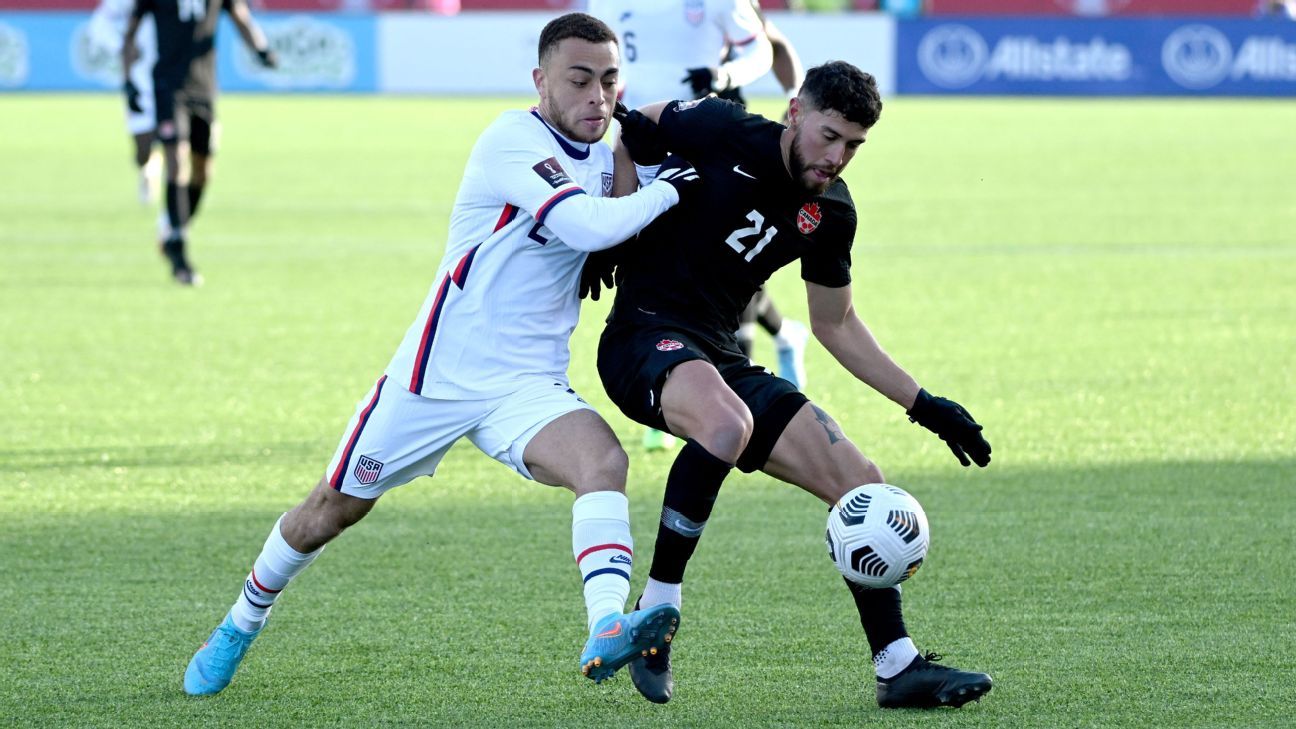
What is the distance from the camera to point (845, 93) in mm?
4504

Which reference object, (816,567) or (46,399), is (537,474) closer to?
(816,567)

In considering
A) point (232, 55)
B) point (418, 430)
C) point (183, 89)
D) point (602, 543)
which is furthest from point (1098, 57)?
point (602, 543)

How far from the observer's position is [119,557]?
5957mm

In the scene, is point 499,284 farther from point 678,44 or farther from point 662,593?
point 678,44

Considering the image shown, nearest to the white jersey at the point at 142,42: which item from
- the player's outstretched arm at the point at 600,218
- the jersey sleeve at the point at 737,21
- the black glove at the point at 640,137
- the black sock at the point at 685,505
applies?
the jersey sleeve at the point at 737,21

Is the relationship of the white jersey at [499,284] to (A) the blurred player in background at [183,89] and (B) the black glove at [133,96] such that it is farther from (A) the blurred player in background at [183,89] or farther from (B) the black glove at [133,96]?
(B) the black glove at [133,96]

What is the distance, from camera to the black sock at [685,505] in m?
4.46

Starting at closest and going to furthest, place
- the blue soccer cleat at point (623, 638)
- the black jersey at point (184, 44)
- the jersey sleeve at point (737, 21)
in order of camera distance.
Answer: the blue soccer cleat at point (623, 638), the jersey sleeve at point (737, 21), the black jersey at point (184, 44)

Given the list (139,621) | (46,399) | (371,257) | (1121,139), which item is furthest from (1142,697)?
(1121,139)

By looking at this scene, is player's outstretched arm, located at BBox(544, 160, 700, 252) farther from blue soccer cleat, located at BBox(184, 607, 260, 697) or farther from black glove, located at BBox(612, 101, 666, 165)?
blue soccer cleat, located at BBox(184, 607, 260, 697)

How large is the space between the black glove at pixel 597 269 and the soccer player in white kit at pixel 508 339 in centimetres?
7

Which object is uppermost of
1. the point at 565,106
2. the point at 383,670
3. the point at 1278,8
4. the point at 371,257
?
the point at 565,106

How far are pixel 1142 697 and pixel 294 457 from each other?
13.7 feet

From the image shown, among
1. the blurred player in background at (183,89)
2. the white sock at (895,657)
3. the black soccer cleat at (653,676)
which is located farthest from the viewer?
the blurred player in background at (183,89)
